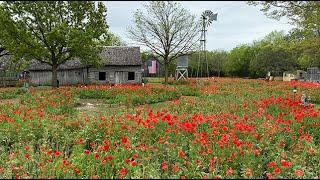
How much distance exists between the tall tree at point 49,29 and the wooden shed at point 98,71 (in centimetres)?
1074

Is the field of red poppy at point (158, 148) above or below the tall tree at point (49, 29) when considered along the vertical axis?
below

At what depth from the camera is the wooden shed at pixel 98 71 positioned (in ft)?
140

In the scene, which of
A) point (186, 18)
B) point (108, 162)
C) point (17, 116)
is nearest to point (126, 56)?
point (186, 18)

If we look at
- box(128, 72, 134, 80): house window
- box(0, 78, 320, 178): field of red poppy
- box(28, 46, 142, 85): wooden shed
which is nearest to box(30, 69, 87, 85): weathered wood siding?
box(28, 46, 142, 85): wooden shed

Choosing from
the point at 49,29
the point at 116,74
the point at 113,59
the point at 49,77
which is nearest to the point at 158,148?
the point at 49,29

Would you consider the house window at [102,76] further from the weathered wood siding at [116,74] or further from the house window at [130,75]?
the house window at [130,75]

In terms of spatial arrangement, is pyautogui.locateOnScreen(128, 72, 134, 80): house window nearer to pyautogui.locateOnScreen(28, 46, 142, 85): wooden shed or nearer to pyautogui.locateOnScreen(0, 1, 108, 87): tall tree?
pyautogui.locateOnScreen(28, 46, 142, 85): wooden shed

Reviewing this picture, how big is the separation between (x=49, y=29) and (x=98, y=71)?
13.3m

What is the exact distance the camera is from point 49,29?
101 ft

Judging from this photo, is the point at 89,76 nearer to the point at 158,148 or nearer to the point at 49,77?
the point at 49,77

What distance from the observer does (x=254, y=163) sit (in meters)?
6.69

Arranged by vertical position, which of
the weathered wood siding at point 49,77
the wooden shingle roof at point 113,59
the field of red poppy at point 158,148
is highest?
the wooden shingle roof at point 113,59

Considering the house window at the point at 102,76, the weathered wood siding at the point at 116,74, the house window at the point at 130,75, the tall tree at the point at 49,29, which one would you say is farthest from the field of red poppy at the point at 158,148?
the house window at the point at 130,75

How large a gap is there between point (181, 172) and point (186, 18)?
41.6 meters
